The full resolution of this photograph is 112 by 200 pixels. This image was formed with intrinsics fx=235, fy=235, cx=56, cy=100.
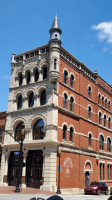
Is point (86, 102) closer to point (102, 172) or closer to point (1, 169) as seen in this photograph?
point (102, 172)

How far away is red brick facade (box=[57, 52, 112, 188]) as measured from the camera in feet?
91.5

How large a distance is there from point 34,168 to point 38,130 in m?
4.31

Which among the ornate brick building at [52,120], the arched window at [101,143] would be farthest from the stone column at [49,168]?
the arched window at [101,143]

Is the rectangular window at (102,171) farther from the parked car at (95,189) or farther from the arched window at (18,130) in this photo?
the arched window at (18,130)

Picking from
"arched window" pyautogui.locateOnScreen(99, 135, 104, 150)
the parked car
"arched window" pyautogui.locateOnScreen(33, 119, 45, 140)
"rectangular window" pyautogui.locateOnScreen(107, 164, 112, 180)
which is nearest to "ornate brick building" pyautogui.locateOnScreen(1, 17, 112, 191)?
"arched window" pyautogui.locateOnScreen(33, 119, 45, 140)

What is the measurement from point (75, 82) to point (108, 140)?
1408cm

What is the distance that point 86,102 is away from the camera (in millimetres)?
34844

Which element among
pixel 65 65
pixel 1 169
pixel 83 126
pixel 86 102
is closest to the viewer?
pixel 1 169

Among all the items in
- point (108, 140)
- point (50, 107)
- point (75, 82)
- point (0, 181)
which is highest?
point (75, 82)

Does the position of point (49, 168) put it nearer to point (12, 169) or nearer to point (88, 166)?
point (12, 169)

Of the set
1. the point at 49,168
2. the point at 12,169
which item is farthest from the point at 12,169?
the point at 49,168

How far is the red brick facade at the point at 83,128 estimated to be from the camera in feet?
91.5

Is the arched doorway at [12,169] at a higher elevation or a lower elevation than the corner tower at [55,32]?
lower

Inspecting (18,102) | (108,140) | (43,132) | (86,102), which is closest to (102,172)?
(108,140)
